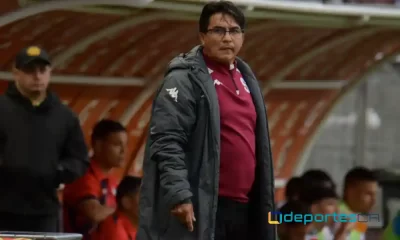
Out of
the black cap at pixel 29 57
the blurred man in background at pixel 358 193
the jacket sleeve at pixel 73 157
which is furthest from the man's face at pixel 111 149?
the blurred man in background at pixel 358 193

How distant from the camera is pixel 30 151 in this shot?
7.35 meters

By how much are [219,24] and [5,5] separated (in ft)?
8.67

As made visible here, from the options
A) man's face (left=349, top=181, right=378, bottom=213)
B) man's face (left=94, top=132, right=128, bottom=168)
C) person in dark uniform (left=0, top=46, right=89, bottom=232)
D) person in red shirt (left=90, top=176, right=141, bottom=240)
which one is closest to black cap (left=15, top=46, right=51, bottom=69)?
person in dark uniform (left=0, top=46, right=89, bottom=232)

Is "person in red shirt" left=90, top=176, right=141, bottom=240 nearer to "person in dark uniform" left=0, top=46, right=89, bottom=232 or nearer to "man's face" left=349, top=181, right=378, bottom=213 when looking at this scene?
"person in dark uniform" left=0, top=46, right=89, bottom=232

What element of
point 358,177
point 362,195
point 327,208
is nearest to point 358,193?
point 362,195

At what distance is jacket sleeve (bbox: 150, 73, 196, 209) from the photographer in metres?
5.63

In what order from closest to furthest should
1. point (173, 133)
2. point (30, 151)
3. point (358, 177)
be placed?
point (173, 133)
point (30, 151)
point (358, 177)

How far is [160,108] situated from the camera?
228 inches

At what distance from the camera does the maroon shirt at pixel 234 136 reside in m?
5.85

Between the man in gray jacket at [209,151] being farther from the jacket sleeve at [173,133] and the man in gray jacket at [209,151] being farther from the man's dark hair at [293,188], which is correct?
the man's dark hair at [293,188]

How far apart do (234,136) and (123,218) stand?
2803mm

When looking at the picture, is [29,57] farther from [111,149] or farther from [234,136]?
[234,136]

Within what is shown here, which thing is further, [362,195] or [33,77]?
[362,195]

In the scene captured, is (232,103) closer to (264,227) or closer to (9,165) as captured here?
(264,227)
